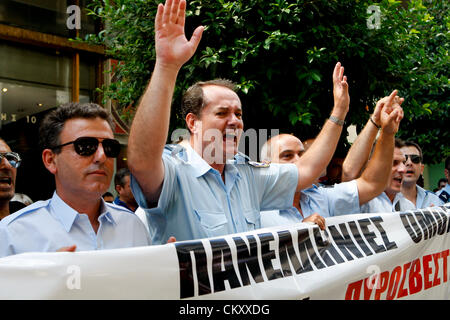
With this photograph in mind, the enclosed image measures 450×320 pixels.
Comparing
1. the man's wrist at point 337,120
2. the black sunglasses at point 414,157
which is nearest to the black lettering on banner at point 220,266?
the man's wrist at point 337,120

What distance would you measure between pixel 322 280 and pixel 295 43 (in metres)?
2.83

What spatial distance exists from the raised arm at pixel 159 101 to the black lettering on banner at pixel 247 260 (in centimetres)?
45

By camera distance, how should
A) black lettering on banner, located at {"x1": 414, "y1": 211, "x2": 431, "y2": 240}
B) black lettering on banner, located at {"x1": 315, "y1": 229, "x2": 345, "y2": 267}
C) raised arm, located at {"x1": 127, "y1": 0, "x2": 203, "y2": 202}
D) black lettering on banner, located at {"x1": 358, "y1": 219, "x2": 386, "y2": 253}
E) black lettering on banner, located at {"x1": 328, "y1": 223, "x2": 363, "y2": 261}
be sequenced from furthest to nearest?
black lettering on banner, located at {"x1": 414, "y1": 211, "x2": 431, "y2": 240}, black lettering on banner, located at {"x1": 358, "y1": 219, "x2": 386, "y2": 253}, black lettering on banner, located at {"x1": 328, "y1": 223, "x2": 363, "y2": 261}, black lettering on banner, located at {"x1": 315, "y1": 229, "x2": 345, "y2": 267}, raised arm, located at {"x1": 127, "y1": 0, "x2": 203, "y2": 202}

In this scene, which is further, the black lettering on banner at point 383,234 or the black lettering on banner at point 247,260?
the black lettering on banner at point 383,234

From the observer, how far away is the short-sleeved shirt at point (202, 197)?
216 cm

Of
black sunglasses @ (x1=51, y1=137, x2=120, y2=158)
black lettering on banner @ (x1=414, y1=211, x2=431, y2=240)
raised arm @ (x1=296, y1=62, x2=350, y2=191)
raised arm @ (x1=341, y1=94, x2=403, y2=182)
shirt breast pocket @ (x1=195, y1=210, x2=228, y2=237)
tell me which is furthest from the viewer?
raised arm @ (x1=341, y1=94, x2=403, y2=182)

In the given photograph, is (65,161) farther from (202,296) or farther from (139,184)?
(202,296)

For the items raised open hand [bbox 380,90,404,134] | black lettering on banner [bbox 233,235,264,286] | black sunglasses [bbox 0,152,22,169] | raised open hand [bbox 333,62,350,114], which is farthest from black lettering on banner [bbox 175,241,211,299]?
black sunglasses [bbox 0,152,22,169]

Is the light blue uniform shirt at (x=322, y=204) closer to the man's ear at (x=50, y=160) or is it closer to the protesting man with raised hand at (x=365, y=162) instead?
the protesting man with raised hand at (x=365, y=162)

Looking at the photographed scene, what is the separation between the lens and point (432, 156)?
9.66m

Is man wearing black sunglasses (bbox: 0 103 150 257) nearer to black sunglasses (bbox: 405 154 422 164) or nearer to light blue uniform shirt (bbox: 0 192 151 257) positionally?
light blue uniform shirt (bbox: 0 192 151 257)

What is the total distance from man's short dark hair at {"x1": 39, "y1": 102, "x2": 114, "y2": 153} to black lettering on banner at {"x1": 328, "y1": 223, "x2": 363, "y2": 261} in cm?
125

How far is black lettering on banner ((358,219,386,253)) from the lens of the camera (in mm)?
2557

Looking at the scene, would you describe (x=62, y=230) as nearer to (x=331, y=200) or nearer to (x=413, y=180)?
(x=331, y=200)
